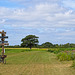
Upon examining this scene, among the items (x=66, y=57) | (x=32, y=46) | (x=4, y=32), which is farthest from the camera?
(x=32, y=46)

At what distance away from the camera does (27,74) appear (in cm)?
1114

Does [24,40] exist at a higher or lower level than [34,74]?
higher

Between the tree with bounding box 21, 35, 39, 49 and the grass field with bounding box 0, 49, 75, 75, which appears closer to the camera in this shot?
the grass field with bounding box 0, 49, 75, 75

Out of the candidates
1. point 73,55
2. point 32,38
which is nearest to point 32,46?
point 32,38

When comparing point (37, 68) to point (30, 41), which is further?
point (30, 41)

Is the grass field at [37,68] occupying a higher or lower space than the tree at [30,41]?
lower

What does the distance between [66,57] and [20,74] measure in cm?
1166

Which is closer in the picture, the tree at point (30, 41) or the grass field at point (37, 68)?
the grass field at point (37, 68)

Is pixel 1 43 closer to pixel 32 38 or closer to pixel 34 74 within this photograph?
pixel 34 74

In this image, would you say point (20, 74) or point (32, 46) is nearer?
point (20, 74)

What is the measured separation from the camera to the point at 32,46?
104500 millimetres

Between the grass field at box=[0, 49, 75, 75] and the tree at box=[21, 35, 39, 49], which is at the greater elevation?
the tree at box=[21, 35, 39, 49]

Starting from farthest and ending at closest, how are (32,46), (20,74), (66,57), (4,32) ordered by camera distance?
(32,46)
(66,57)
(4,32)
(20,74)

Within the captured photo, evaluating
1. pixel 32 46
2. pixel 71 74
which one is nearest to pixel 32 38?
pixel 32 46
